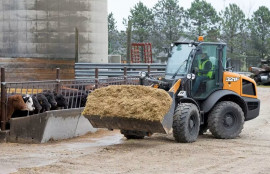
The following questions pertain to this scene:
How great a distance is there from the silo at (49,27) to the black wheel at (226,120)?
10.8 meters

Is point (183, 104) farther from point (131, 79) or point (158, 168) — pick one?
point (131, 79)

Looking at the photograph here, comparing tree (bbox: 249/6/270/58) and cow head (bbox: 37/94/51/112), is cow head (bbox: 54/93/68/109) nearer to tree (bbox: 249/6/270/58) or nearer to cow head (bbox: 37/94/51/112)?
cow head (bbox: 37/94/51/112)

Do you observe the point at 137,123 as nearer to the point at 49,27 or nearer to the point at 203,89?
the point at 203,89

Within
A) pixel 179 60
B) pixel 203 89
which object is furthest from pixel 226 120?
pixel 179 60

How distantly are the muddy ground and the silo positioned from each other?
31.1 ft

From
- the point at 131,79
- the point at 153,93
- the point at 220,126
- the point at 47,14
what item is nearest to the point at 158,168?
the point at 153,93

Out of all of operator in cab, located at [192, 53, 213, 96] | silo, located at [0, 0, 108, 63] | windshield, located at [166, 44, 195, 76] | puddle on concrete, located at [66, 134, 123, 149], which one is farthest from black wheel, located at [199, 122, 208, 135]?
silo, located at [0, 0, 108, 63]

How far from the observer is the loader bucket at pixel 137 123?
41.2ft

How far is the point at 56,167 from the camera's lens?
10.5 metres

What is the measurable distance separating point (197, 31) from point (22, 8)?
94.5 feet

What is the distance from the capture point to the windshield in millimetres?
14242

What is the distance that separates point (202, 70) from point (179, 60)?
60 centimetres

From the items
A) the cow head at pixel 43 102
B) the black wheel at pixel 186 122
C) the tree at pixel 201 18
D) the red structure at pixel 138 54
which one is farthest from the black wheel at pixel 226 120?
the tree at pixel 201 18

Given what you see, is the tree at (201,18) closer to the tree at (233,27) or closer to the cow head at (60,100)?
the tree at (233,27)
